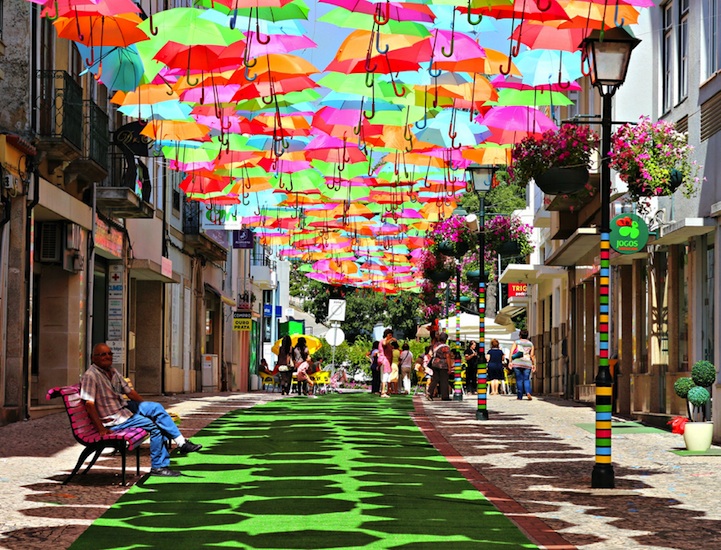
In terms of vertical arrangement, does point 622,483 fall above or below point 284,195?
below


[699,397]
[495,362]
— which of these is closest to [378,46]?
[699,397]

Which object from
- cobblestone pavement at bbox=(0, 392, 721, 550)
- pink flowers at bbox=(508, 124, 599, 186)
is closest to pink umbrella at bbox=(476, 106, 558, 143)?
pink flowers at bbox=(508, 124, 599, 186)

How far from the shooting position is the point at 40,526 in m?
9.96

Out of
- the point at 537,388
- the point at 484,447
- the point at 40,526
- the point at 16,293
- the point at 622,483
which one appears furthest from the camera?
the point at 537,388

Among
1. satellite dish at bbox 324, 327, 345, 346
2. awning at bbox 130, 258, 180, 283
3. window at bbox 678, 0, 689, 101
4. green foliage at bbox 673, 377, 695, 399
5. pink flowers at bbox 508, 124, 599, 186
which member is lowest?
green foliage at bbox 673, 377, 695, 399

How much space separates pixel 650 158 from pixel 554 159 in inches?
63.5

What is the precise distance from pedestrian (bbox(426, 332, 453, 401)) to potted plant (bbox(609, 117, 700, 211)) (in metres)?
13.9

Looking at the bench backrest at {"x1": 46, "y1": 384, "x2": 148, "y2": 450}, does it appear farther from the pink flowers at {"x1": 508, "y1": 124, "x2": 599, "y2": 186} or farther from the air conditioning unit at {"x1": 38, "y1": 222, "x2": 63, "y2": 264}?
the air conditioning unit at {"x1": 38, "y1": 222, "x2": 63, "y2": 264}

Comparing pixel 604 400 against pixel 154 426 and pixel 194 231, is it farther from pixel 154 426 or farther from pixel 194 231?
pixel 194 231

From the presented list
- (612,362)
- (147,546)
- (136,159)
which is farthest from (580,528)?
(136,159)

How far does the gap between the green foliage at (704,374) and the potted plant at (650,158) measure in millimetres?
3137

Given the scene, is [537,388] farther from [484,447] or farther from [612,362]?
[484,447]

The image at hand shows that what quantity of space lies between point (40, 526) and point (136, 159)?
24374mm

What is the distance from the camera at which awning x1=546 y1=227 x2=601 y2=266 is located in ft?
103
